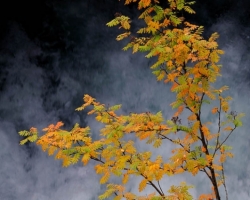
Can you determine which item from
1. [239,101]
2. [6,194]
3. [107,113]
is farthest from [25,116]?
[107,113]

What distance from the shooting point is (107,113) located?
301cm

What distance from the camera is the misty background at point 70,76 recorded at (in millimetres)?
7949

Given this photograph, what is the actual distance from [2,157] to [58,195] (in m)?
1.60

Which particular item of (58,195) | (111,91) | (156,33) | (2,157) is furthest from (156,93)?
(156,33)

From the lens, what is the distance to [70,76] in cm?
894

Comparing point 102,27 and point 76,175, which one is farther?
point 102,27

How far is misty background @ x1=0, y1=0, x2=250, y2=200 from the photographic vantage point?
26.1 ft

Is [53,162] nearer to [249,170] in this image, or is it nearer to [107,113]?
[249,170]

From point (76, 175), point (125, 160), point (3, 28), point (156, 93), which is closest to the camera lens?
point (125, 160)

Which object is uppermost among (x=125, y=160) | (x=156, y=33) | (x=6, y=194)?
(x=6, y=194)

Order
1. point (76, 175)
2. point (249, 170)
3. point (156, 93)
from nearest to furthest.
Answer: point (249, 170), point (76, 175), point (156, 93)

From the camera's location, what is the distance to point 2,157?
8.22 m

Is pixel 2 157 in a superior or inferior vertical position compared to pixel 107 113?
superior

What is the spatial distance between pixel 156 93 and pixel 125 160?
229 inches
